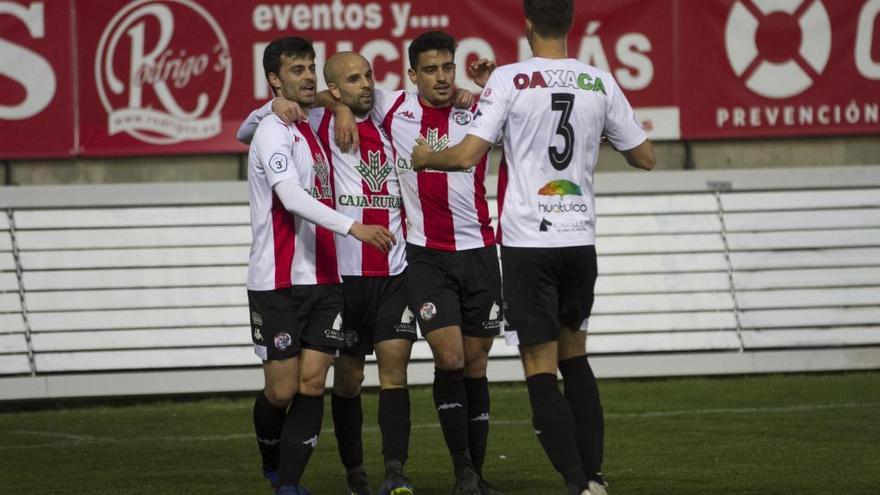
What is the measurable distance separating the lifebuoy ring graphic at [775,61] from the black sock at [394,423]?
739 cm

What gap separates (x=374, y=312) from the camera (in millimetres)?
7250

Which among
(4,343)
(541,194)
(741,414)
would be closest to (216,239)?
(4,343)

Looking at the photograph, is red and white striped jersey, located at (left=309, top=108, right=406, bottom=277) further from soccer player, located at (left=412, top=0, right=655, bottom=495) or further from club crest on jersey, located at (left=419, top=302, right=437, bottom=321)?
soccer player, located at (left=412, top=0, right=655, bottom=495)

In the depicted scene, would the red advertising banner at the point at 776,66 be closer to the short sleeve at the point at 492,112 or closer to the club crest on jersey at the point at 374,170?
the club crest on jersey at the point at 374,170

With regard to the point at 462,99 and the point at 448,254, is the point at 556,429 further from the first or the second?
the point at 462,99

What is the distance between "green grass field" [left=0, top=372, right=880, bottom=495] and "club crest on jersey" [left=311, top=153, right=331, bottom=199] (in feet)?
5.07

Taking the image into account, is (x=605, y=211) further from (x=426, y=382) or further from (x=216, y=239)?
(x=216, y=239)

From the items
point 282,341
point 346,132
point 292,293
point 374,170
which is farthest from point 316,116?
point 282,341

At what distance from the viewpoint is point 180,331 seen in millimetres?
12297

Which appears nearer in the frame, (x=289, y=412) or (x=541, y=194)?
(x=541, y=194)

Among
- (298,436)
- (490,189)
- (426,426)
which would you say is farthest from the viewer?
(490,189)

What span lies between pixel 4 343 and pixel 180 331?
1.38m

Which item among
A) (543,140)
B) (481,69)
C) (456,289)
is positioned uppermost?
(481,69)

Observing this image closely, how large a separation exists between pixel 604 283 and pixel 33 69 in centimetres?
523
